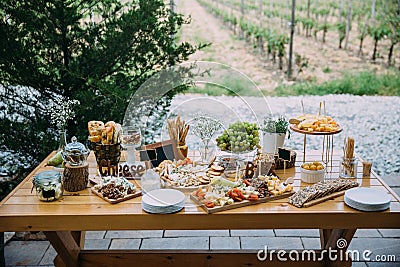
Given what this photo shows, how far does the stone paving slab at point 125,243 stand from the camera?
3.16 m

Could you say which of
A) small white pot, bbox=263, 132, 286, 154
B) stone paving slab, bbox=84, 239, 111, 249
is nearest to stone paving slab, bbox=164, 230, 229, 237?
stone paving slab, bbox=84, 239, 111, 249

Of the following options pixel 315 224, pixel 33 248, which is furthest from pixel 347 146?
pixel 33 248

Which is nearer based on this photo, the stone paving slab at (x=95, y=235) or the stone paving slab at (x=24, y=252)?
the stone paving slab at (x=24, y=252)

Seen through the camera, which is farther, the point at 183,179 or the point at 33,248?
the point at 33,248

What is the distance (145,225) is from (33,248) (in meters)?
1.41

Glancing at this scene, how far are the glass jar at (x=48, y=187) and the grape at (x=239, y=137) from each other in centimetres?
74

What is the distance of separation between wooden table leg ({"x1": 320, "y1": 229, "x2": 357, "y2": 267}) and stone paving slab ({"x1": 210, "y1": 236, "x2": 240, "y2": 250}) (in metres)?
0.70

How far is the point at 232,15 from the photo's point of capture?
6.62 m

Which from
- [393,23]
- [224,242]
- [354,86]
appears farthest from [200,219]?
[393,23]

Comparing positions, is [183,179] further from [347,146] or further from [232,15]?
[232,15]

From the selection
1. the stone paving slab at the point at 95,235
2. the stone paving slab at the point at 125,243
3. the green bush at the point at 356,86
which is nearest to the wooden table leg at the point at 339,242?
the stone paving slab at the point at 125,243

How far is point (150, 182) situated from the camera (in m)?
2.25

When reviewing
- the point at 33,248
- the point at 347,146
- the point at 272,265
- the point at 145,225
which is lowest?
the point at 33,248

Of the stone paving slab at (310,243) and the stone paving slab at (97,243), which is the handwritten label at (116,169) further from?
the stone paving slab at (310,243)
